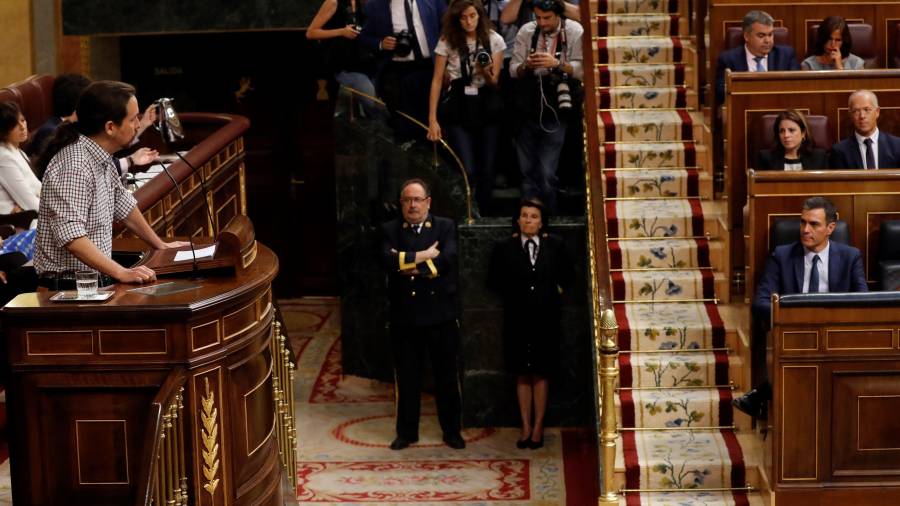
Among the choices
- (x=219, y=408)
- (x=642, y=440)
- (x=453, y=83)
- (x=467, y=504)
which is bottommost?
(x=467, y=504)

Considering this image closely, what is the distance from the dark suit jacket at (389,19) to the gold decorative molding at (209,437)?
451 cm

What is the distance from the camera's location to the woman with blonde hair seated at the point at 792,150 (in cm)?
718

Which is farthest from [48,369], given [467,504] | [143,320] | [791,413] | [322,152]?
[322,152]

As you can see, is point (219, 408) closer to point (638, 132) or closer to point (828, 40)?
point (638, 132)

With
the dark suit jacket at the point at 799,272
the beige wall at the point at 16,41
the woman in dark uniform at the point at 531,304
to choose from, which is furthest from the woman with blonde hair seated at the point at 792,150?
the beige wall at the point at 16,41

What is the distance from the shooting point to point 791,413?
618cm

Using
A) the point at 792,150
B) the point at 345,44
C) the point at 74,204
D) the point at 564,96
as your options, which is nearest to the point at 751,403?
the point at 792,150

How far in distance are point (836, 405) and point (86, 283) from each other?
3.05 metres

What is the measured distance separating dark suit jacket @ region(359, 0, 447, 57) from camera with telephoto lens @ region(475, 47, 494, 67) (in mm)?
572

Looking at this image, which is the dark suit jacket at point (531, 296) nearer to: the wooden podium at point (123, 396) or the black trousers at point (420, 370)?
the black trousers at point (420, 370)

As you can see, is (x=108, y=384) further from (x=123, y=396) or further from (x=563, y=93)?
(x=563, y=93)

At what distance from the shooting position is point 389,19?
357 inches

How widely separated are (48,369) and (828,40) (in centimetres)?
504

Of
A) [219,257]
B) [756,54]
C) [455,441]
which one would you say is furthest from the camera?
[455,441]
